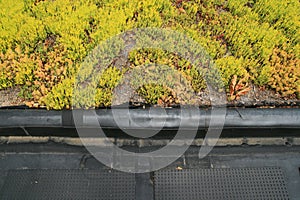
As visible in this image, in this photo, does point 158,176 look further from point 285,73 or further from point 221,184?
point 285,73

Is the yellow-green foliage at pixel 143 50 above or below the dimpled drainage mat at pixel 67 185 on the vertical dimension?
above

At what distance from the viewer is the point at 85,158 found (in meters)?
4.29

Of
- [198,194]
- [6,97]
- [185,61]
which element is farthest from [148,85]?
[6,97]

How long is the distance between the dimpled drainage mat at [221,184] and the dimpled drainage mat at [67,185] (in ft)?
1.46

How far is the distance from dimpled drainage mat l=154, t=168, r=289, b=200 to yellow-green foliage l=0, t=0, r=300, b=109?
103cm

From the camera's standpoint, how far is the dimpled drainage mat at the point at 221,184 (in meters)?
3.96

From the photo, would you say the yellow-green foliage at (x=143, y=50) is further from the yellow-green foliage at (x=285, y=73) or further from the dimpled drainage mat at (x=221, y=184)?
the dimpled drainage mat at (x=221, y=184)

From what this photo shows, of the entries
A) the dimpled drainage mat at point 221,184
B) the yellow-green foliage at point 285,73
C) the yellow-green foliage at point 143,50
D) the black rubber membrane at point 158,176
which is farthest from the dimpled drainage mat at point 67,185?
the yellow-green foliage at point 285,73

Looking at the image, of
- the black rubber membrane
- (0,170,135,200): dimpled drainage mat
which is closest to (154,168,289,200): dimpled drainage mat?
the black rubber membrane

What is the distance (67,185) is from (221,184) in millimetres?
1909

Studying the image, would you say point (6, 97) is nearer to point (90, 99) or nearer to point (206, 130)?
point (90, 99)

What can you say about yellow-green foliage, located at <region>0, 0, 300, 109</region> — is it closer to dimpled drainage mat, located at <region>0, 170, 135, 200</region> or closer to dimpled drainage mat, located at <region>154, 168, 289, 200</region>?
dimpled drainage mat, located at <region>0, 170, 135, 200</region>

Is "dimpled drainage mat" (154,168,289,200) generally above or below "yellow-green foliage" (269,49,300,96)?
below

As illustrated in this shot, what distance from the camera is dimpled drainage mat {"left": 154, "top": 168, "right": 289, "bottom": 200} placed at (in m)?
3.96
